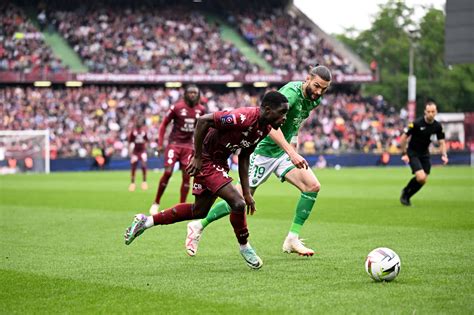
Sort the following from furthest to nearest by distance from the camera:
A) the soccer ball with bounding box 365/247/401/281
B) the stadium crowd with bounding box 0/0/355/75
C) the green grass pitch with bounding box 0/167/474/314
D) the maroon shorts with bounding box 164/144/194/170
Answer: the stadium crowd with bounding box 0/0/355/75
the maroon shorts with bounding box 164/144/194/170
the soccer ball with bounding box 365/247/401/281
the green grass pitch with bounding box 0/167/474/314

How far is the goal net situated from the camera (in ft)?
137

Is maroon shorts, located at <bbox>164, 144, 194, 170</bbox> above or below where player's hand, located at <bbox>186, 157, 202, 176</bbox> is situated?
below

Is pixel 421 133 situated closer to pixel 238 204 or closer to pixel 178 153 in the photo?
A: pixel 178 153

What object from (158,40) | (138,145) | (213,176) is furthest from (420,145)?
(158,40)

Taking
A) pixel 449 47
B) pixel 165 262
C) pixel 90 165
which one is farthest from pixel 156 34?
pixel 165 262

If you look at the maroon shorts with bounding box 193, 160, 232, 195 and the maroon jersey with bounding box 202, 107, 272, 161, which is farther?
the maroon shorts with bounding box 193, 160, 232, 195

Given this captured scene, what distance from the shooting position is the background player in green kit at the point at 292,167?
10.4 meters

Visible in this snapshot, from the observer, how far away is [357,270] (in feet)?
29.4

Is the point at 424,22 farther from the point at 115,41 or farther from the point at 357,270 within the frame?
the point at 357,270

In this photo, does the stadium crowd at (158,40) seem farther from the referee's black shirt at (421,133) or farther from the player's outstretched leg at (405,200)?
the referee's black shirt at (421,133)

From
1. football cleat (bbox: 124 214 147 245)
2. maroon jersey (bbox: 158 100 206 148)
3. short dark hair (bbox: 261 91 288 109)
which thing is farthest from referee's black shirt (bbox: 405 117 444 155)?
short dark hair (bbox: 261 91 288 109)

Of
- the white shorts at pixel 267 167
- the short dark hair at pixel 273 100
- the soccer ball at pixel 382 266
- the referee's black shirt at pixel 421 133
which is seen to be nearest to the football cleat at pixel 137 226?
the white shorts at pixel 267 167

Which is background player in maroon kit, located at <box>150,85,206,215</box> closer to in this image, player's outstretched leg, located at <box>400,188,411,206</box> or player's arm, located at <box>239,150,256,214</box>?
player's outstretched leg, located at <box>400,188,411,206</box>

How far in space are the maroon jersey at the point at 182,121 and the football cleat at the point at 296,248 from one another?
719cm
